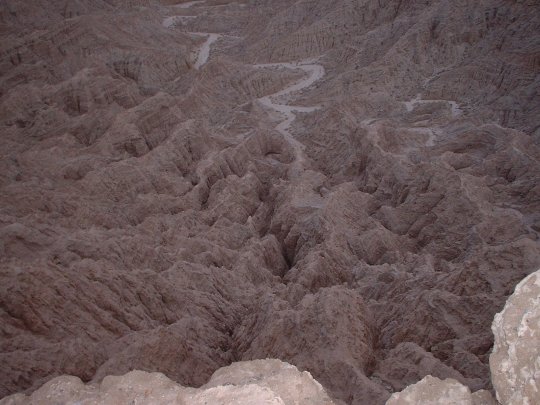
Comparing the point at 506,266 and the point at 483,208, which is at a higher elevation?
the point at 506,266

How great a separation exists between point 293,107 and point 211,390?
33433 millimetres

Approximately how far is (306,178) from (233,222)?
4.80 m

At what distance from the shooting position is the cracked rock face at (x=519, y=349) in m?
5.86

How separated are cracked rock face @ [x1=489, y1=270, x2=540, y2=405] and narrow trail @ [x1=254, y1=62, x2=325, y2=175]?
72.8 ft

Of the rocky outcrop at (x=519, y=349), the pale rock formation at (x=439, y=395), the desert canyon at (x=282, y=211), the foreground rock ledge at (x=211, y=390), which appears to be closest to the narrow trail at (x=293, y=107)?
the desert canyon at (x=282, y=211)

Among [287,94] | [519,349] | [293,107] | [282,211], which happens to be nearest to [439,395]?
→ [519,349]

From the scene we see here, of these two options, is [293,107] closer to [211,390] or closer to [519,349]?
[211,390]

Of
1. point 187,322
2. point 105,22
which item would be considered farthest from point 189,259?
point 105,22

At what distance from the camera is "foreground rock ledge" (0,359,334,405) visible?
7.26 meters

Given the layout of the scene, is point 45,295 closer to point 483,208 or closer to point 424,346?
point 424,346

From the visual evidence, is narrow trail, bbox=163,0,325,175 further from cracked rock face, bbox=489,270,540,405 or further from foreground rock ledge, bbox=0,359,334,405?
cracked rock face, bbox=489,270,540,405

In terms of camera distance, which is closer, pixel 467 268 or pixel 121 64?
pixel 467 268

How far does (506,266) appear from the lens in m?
14.9

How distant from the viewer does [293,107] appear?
1554 inches
